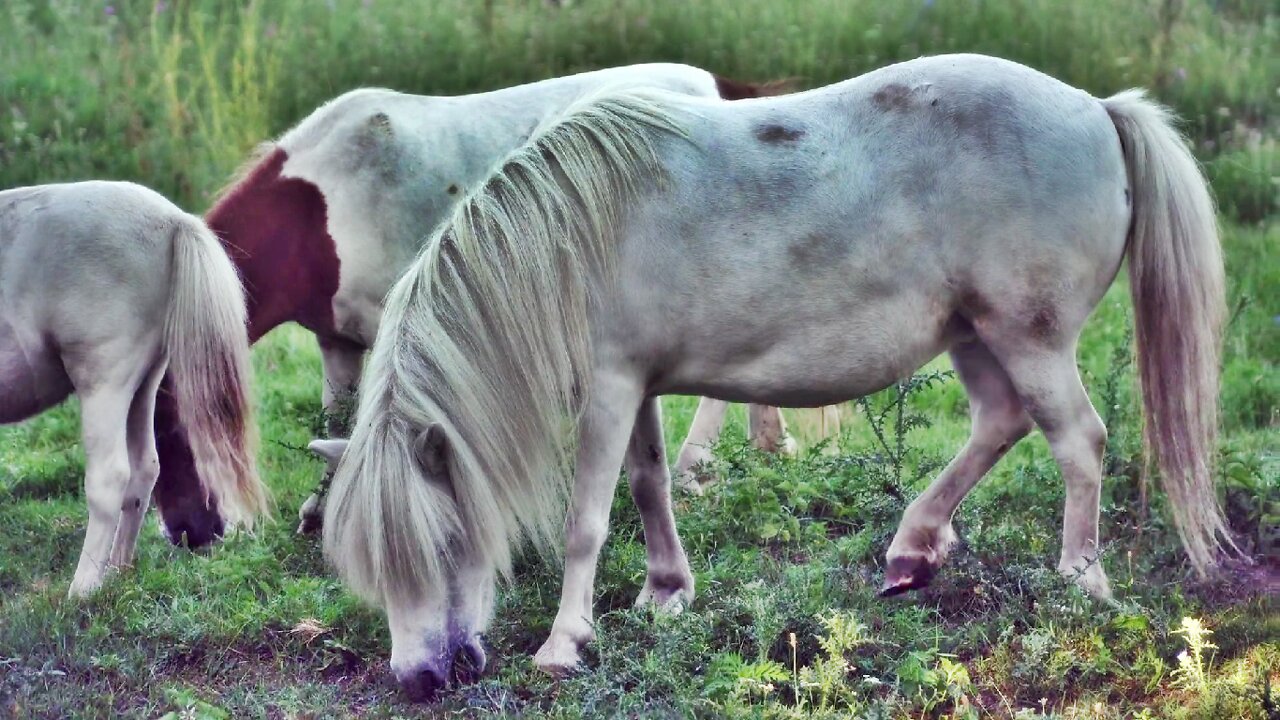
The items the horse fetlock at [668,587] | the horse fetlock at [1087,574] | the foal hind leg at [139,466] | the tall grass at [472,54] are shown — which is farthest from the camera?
the tall grass at [472,54]

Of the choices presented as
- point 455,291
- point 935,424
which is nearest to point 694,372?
point 455,291

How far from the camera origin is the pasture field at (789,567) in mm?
3660

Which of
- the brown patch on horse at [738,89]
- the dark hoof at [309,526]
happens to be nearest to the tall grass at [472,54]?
the brown patch on horse at [738,89]

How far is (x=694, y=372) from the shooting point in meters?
3.95

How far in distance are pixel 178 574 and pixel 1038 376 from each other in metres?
2.78

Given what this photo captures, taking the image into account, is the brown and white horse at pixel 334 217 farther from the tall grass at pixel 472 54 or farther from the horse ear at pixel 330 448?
the tall grass at pixel 472 54

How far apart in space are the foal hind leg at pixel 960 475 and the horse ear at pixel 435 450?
1459mm

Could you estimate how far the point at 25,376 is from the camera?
463 centimetres

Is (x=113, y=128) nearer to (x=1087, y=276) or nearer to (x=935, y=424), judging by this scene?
(x=935, y=424)

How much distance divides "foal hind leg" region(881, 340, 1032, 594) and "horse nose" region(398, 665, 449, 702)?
4.62 ft

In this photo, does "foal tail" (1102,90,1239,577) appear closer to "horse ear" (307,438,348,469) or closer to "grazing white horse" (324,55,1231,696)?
"grazing white horse" (324,55,1231,696)

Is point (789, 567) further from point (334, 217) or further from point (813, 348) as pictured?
point (334, 217)

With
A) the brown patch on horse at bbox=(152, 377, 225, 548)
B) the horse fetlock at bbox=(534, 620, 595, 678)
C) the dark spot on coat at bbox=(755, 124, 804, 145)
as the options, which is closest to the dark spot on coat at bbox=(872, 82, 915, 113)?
the dark spot on coat at bbox=(755, 124, 804, 145)

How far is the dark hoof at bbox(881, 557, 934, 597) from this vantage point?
4.29m
